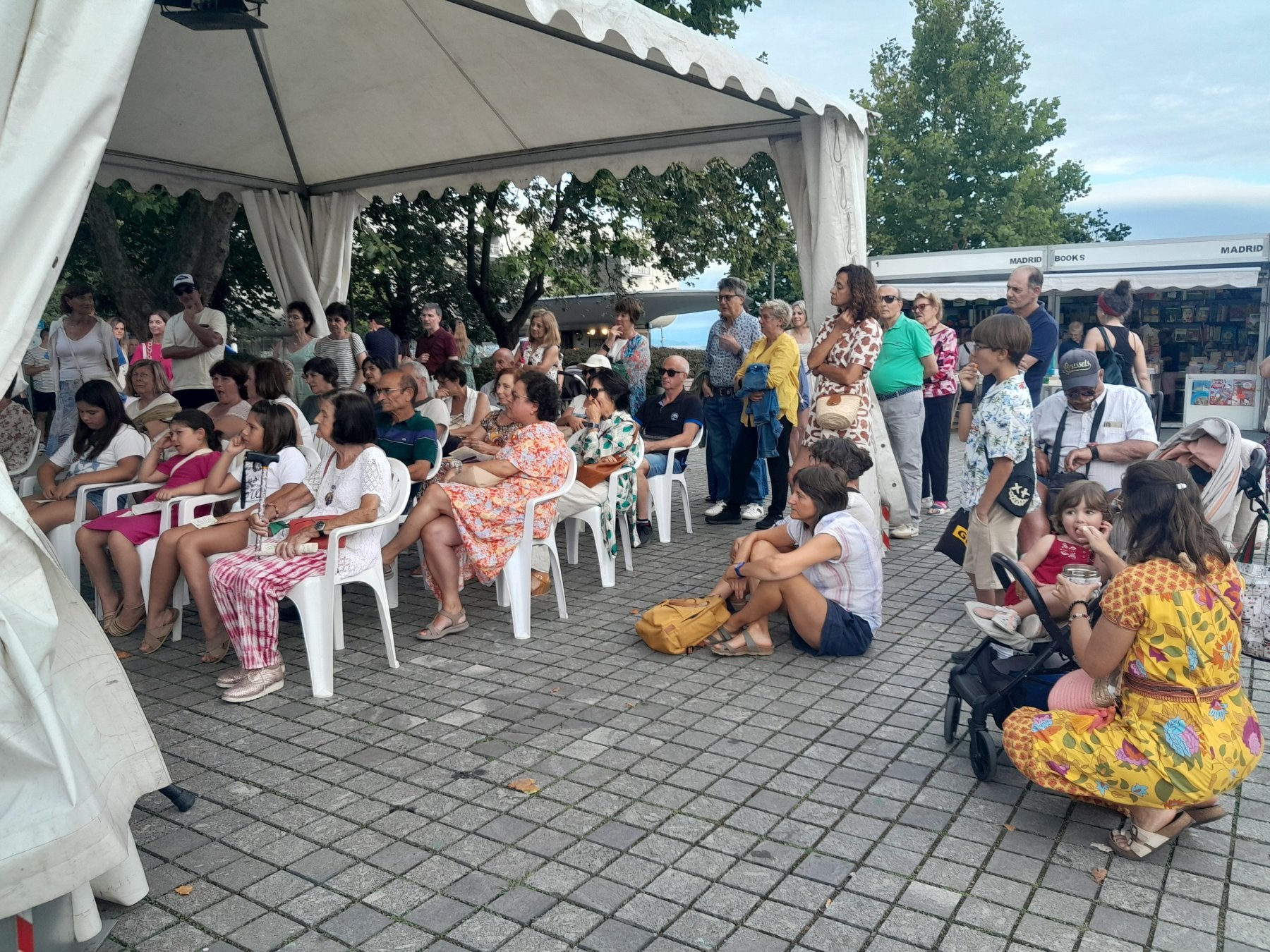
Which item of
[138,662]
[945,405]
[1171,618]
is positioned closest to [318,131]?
[138,662]

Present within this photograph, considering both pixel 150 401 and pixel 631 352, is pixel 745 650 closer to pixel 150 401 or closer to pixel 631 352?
pixel 631 352

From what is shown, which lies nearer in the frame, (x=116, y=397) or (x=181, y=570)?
(x=181, y=570)

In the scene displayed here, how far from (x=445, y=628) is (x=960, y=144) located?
108 feet

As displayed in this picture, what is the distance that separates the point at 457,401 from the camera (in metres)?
8.02

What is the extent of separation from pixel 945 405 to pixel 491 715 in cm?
540

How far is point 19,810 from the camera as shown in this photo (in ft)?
7.68

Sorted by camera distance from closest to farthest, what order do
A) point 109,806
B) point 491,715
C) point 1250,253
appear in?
point 109,806 → point 491,715 → point 1250,253

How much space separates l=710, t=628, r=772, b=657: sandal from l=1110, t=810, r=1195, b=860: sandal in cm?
202

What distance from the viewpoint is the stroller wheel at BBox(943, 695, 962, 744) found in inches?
145

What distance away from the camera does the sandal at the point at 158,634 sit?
4973mm

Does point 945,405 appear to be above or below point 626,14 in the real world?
below

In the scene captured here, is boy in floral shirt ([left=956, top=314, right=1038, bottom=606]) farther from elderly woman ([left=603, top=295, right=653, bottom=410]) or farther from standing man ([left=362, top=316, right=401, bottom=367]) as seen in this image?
standing man ([left=362, top=316, right=401, bottom=367])

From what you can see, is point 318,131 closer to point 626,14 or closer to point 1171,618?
point 626,14

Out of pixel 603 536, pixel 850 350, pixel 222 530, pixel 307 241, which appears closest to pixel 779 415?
pixel 850 350
